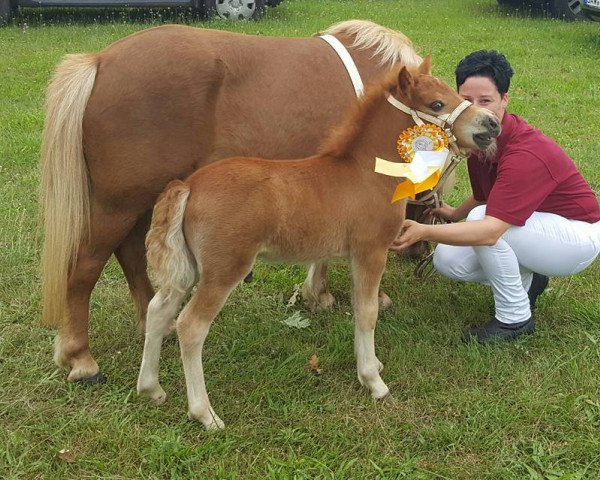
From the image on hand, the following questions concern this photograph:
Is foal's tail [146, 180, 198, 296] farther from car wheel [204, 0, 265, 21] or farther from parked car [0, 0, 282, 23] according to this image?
car wheel [204, 0, 265, 21]

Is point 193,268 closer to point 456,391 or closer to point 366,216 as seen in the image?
point 366,216

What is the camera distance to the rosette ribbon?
259cm

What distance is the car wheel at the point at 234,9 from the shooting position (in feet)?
35.0

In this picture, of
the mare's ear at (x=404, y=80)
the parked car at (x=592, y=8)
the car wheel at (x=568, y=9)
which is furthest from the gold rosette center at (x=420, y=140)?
the car wheel at (x=568, y=9)

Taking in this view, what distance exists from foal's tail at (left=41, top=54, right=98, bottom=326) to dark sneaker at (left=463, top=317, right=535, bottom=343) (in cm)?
190

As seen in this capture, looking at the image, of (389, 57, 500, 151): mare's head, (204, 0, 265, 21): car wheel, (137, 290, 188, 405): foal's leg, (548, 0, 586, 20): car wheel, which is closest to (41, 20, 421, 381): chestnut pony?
(137, 290, 188, 405): foal's leg

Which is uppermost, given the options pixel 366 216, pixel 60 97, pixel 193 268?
pixel 60 97

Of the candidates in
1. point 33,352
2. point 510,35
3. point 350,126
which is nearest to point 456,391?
point 350,126

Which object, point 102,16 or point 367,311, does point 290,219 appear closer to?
point 367,311

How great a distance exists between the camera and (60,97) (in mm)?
2750

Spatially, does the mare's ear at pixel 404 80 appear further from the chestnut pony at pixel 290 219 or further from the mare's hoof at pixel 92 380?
the mare's hoof at pixel 92 380

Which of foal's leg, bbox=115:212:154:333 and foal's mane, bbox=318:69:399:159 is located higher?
foal's mane, bbox=318:69:399:159

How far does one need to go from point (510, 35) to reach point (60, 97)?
9084 millimetres

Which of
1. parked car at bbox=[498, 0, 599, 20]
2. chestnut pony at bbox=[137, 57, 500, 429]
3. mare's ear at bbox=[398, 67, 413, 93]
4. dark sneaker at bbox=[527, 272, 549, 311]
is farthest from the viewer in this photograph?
parked car at bbox=[498, 0, 599, 20]
